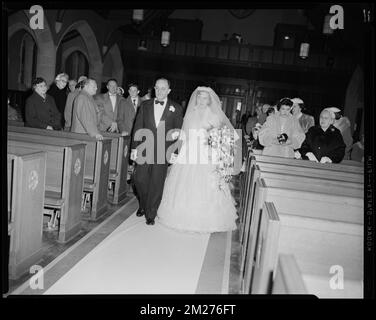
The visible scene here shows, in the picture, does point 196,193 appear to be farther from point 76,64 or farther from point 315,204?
point 76,64

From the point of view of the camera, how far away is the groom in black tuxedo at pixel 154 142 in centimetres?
422

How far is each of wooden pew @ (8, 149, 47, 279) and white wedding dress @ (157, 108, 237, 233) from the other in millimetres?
1574

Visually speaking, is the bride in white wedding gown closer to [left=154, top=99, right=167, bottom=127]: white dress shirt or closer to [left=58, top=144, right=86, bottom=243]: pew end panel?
[left=154, top=99, right=167, bottom=127]: white dress shirt

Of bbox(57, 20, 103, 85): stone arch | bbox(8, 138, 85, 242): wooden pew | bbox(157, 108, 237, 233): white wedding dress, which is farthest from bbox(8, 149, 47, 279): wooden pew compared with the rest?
bbox(57, 20, 103, 85): stone arch

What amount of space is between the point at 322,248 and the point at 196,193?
2.13m

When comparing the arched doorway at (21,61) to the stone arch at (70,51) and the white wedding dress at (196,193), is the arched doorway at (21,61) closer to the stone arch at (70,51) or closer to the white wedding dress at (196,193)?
the stone arch at (70,51)

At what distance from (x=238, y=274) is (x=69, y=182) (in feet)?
6.34

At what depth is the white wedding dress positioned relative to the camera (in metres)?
4.11

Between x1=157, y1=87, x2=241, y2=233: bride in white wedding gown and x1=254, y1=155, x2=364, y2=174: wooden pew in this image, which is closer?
x1=254, y1=155, x2=364, y2=174: wooden pew

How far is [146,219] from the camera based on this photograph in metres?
4.38

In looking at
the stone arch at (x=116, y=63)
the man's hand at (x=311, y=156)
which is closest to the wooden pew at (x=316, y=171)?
the man's hand at (x=311, y=156)

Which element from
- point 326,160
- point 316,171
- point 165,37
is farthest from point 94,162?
point 165,37
